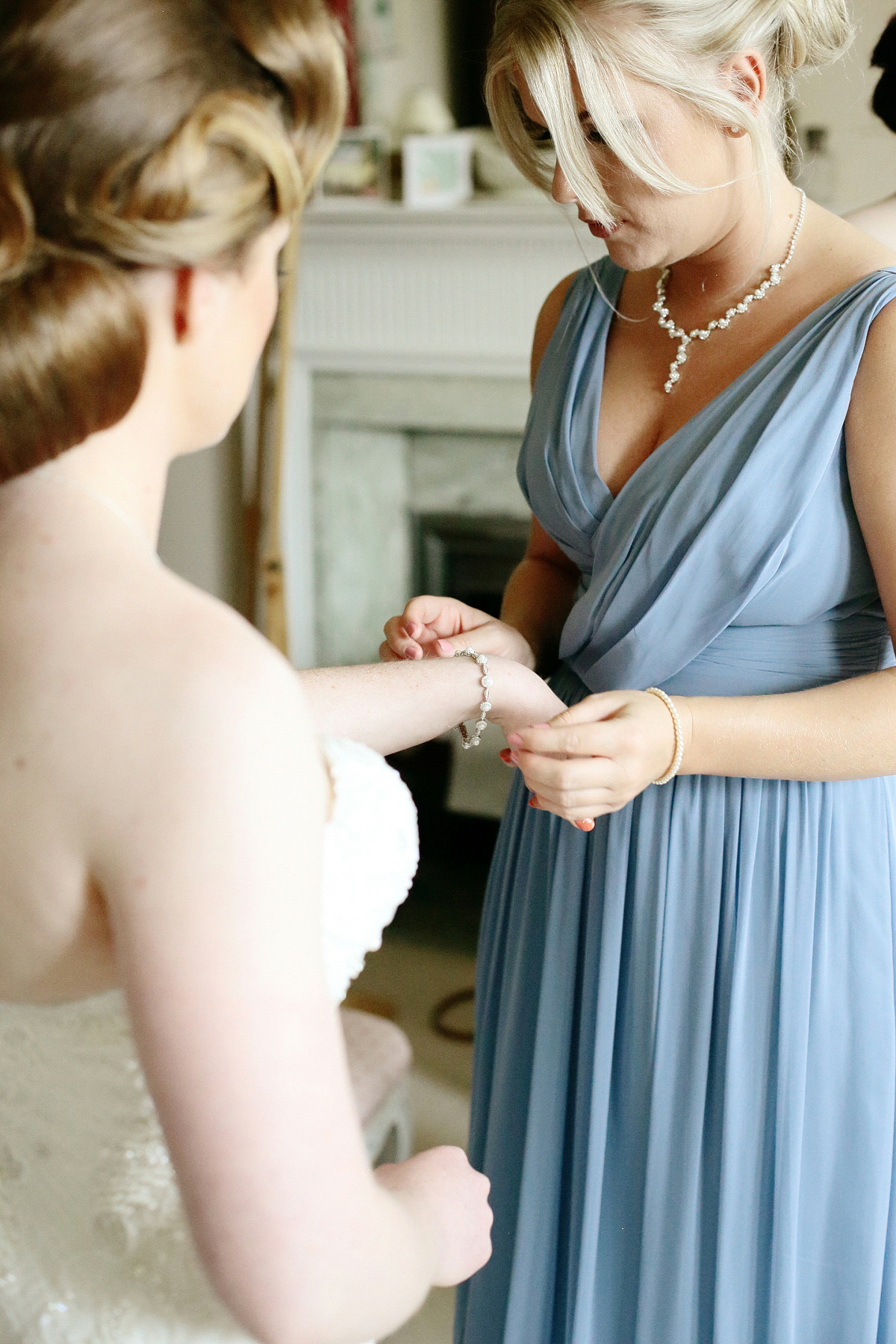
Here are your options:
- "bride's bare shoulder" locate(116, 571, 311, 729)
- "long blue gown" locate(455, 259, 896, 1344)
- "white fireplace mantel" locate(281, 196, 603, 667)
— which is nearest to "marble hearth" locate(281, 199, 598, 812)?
"white fireplace mantel" locate(281, 196, 603, 667)

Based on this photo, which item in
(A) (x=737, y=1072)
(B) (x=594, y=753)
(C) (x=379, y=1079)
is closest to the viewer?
(B) (x=594, y=753)

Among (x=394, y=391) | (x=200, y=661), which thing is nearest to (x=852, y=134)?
(x=394, y=391)

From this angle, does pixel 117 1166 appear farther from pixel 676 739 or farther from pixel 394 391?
pixel 394 391

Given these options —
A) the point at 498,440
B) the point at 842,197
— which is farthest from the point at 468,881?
the point at 842,197

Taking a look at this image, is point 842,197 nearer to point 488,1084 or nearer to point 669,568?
point 669,568

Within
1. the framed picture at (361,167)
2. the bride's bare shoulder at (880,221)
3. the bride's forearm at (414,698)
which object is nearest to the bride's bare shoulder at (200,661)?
the bride's forearm at (414,698)

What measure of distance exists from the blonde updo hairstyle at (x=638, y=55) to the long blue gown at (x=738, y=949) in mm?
215

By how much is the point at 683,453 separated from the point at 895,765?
37 cm

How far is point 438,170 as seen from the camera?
2.89 metres

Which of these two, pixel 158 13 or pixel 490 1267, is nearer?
pixel 158 13

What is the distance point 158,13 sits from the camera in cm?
56

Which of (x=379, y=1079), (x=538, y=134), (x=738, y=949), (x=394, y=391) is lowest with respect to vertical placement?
(x=379, y=1079)

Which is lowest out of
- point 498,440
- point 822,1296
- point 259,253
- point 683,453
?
point 822,1296

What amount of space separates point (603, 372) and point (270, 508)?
2.01m
